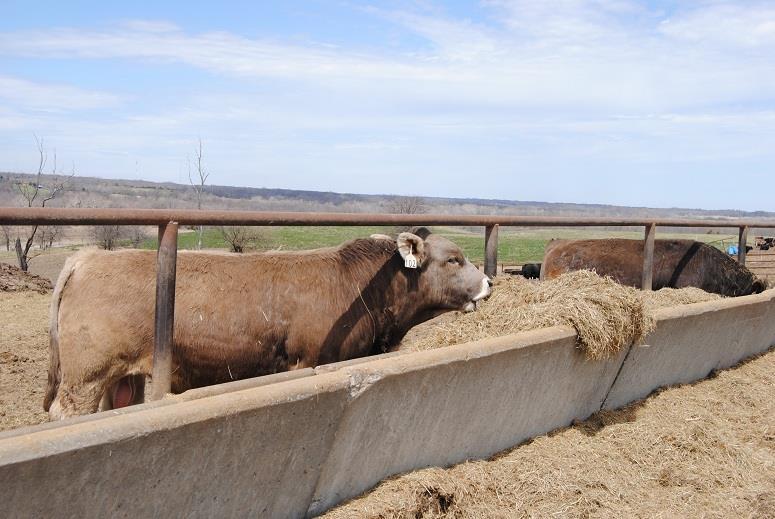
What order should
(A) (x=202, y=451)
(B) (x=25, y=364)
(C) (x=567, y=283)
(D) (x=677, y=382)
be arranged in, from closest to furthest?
(A) (x=202, y=451), (C) (x=567, y=283), (D) (x=677, y=382), (B) (x=25, y=364)

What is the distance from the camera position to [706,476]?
486 cm

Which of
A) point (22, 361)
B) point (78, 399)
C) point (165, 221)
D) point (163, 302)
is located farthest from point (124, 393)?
point (22, 361)

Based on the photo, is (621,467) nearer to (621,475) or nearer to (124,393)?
(621,475)

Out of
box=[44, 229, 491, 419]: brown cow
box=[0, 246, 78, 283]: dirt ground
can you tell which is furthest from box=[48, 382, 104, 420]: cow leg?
box=[0, 246, 78, 283]: dirt ground

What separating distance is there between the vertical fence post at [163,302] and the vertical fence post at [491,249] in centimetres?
301

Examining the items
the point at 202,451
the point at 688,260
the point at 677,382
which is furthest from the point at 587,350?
the point at 688,260

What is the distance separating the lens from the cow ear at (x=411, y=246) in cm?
610

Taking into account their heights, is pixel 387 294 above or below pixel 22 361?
above

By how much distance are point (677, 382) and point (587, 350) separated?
213 centimetres

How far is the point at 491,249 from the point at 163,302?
3.25 meters

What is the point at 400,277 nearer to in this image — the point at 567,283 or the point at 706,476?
the point at 567,283

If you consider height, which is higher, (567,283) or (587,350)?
(567,283)

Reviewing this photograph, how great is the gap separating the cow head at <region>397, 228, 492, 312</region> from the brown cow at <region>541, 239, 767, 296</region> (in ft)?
15.9

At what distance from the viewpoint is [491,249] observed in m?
6.34
